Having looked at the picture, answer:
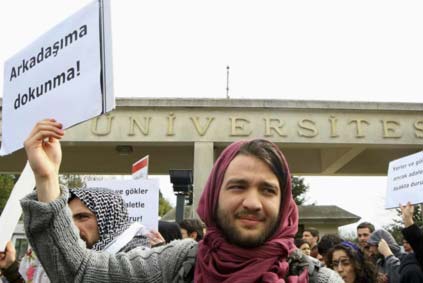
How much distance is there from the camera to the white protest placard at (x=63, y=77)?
6.77 feet

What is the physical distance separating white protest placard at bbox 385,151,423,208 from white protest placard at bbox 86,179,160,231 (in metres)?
2.86

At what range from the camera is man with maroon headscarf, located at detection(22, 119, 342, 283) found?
1.50 m

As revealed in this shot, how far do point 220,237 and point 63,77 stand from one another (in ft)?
3.79

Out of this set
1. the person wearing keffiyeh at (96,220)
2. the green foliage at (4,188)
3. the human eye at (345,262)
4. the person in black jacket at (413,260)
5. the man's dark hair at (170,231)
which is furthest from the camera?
the green foliage at (4,188)

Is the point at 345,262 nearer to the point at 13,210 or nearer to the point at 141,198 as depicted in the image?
the point at 141,198

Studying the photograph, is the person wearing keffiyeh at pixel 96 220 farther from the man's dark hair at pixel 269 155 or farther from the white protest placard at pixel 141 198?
the white protest placard at pixel 141 198

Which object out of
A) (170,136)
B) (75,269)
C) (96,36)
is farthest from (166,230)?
(170,136)

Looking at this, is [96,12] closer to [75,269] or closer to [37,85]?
[37,85]

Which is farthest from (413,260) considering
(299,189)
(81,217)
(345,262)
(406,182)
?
(299,189)

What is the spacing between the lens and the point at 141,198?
4.63m

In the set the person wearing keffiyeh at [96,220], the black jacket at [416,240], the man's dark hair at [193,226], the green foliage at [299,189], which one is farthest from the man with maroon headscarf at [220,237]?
the green foliage at [299,189]

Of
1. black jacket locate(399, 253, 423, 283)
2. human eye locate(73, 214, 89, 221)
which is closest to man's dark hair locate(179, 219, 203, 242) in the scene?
black jacket locate(399, 253, 423, 283)

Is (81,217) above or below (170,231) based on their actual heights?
above

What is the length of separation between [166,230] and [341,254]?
5.84ft
